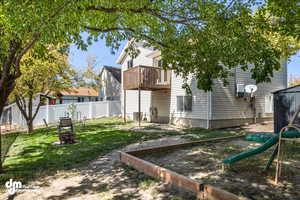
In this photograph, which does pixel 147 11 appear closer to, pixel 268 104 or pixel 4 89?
pixel 4 89

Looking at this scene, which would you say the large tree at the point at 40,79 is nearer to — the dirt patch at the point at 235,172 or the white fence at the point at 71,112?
the white fence at the point at 71,112

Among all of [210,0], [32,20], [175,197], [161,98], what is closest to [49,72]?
[161,98]

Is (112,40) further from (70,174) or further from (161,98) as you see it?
(161,98)

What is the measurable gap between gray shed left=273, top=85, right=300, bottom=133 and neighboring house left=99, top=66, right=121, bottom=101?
50.9 feet

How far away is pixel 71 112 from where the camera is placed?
16312mm

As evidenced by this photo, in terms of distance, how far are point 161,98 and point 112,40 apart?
911cm

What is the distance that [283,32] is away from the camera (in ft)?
14.3

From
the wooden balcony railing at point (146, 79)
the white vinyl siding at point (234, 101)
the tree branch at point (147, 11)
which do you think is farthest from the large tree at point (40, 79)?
the white vinyl siding at point (234, 101)

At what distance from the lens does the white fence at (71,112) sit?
15.0 metres

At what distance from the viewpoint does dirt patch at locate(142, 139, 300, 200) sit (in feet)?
10.6

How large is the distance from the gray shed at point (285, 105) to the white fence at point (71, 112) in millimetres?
13067

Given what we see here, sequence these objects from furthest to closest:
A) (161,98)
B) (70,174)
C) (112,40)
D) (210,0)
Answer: (161,98) < (112,40) < (210,0) < (70,174)
